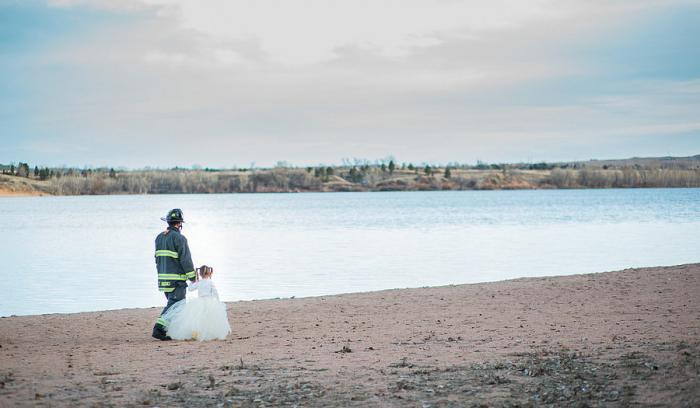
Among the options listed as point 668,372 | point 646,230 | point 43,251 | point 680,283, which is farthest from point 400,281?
point 646,230

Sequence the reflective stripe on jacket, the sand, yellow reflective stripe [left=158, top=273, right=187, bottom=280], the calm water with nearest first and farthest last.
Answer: the sand < the reflective stripe on jacket < yellow reflective stripe [left=158, top=273, right=187, bottom=280] < the calm water

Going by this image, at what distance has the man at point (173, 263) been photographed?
11641mm

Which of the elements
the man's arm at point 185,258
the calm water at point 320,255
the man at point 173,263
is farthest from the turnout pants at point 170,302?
the calm water at point 320,255

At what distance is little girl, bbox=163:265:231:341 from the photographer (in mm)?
11711

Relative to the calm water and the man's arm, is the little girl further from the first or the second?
the calm water

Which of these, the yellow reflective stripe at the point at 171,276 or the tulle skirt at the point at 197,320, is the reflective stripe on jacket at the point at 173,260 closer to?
the yellow reflective stripe at the point at 171,276

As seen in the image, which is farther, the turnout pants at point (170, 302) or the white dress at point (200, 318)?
the turnout pants at point (170, 302)

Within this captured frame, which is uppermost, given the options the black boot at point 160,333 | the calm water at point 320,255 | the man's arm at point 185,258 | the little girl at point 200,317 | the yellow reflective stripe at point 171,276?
the man's arm at point 185,258

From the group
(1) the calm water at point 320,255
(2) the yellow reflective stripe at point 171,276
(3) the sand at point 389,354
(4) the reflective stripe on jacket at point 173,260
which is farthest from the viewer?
(1) the calm water at point 320,255

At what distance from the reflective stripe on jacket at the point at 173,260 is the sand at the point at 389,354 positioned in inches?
35.3

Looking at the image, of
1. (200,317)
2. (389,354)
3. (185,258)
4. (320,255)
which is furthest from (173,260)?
(320,255)

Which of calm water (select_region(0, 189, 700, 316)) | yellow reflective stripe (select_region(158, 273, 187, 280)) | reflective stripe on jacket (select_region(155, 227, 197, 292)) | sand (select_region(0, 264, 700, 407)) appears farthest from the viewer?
calm water (select_region(0, 189, 700, 316))

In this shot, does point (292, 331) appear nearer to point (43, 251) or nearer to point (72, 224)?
point (43, 251)

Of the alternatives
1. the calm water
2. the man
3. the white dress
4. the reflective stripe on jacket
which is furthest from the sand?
the calm water
